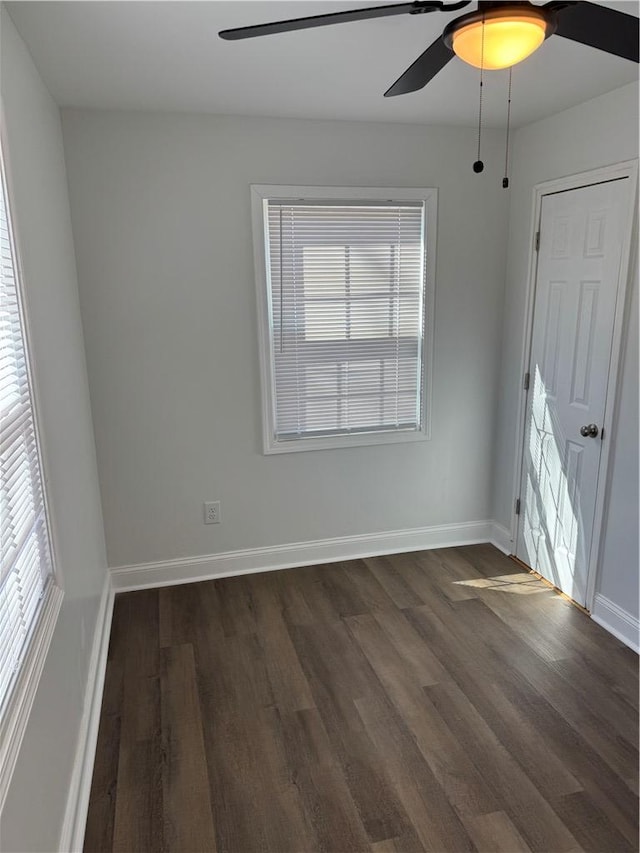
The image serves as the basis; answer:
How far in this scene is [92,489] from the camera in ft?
9.36

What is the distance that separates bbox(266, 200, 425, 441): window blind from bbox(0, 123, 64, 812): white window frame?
5.13 ft

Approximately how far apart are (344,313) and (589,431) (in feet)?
4.68

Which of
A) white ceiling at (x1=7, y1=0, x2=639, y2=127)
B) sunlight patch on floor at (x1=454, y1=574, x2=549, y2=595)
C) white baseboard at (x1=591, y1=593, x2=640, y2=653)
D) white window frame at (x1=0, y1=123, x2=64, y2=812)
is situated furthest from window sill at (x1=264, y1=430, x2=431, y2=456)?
white ceiling at (x1=7, y1=0, x2=639, y2=127)

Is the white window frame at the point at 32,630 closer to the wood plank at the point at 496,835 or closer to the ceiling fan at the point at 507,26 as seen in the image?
the ceiling fan at the point at 507,26

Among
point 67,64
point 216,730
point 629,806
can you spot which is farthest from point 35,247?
point 629,806

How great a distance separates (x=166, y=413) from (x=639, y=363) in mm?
2336

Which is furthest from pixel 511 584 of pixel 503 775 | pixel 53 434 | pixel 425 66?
pixel 425 66

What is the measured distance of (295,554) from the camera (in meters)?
3.52

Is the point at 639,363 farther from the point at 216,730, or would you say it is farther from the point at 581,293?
the point at 216,730

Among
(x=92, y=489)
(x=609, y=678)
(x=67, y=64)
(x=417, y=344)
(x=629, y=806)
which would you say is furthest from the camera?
(x=417, y=344)

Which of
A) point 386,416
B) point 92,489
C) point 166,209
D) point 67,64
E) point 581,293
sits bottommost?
point 92,489

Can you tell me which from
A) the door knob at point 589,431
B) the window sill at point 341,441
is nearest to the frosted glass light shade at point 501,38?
the door knob at point 589,431

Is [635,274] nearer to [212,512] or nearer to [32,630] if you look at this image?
[212,512]

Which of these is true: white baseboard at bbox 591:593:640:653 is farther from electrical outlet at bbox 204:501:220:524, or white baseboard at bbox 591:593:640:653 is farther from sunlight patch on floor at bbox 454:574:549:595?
electrical outlet at bbox 204:501:220:524
